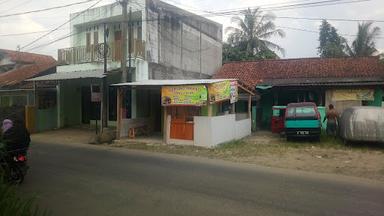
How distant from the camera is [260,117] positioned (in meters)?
23.8

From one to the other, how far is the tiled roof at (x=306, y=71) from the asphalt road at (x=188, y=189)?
1287cm

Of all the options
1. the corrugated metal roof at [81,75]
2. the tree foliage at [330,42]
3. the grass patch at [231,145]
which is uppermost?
the tree foliage at [330,42]

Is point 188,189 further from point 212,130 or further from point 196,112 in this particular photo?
point 196,112

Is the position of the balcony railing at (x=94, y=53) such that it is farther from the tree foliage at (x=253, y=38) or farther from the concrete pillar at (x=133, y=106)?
the tree foliage at (x=253, y=38)

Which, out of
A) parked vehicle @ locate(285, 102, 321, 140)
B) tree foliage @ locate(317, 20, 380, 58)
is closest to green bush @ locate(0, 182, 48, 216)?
parked vehicle @ locate(285, 102, 321, 140)

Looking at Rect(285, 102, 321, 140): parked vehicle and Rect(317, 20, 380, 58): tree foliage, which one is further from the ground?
Rect(317, 20, 380, 58): tree foliage

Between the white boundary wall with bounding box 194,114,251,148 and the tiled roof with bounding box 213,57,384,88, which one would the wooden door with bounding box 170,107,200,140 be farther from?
the tiled roof with bounding box 213,57,384,88

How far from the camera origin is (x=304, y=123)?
1622 cm

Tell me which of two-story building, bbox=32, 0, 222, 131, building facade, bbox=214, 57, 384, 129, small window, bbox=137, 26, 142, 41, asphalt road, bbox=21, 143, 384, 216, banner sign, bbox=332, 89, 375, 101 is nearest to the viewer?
asphalt road, bbox=21, 143, 384, 216

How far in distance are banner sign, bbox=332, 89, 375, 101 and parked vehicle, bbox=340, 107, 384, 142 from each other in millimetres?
6063

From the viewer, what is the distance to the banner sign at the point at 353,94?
802 inches

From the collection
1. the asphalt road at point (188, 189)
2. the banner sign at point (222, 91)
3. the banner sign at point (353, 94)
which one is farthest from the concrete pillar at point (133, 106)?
the banner sign at point (353, 94)

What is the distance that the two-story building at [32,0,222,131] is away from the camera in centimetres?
1939

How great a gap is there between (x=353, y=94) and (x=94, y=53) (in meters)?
15.0
